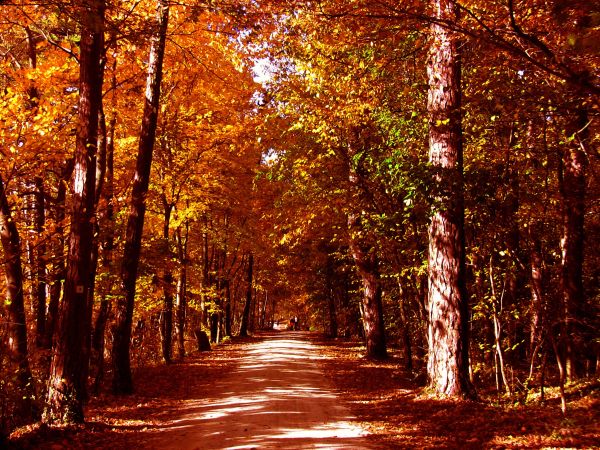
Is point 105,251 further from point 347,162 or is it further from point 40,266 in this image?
point 347,162

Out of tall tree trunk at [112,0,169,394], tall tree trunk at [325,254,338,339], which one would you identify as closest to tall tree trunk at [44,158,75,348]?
tall tree trunk at [112,0,169,394]

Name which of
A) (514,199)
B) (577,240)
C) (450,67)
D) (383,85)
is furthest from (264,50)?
(577,240)

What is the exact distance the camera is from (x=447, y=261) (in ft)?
28.3

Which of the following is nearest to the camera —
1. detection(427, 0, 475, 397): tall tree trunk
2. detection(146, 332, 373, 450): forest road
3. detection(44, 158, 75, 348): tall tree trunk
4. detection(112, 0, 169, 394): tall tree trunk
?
detection(146, 332, 373, 450): forest road

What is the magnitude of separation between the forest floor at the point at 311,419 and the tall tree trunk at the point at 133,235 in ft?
2.22

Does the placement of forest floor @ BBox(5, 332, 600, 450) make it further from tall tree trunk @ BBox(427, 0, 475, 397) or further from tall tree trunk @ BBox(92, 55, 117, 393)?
tall tree trunk @ BBox(92, 55, 117, 393)

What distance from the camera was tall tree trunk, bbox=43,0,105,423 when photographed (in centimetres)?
739

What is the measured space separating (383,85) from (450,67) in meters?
2.47

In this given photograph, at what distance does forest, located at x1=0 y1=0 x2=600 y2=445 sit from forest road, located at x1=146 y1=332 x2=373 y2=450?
6.30 ft

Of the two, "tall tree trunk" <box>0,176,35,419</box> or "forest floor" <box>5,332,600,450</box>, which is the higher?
"tall tree trunk" <box>0,176,35,419</box>

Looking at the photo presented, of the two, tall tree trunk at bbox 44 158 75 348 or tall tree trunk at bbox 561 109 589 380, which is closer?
tall tree trunk at bbox 561 109 589 380

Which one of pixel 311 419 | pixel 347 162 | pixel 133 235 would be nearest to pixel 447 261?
pixel 311 419

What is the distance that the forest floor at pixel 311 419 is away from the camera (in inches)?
258

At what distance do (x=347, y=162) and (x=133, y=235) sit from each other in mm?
6612
